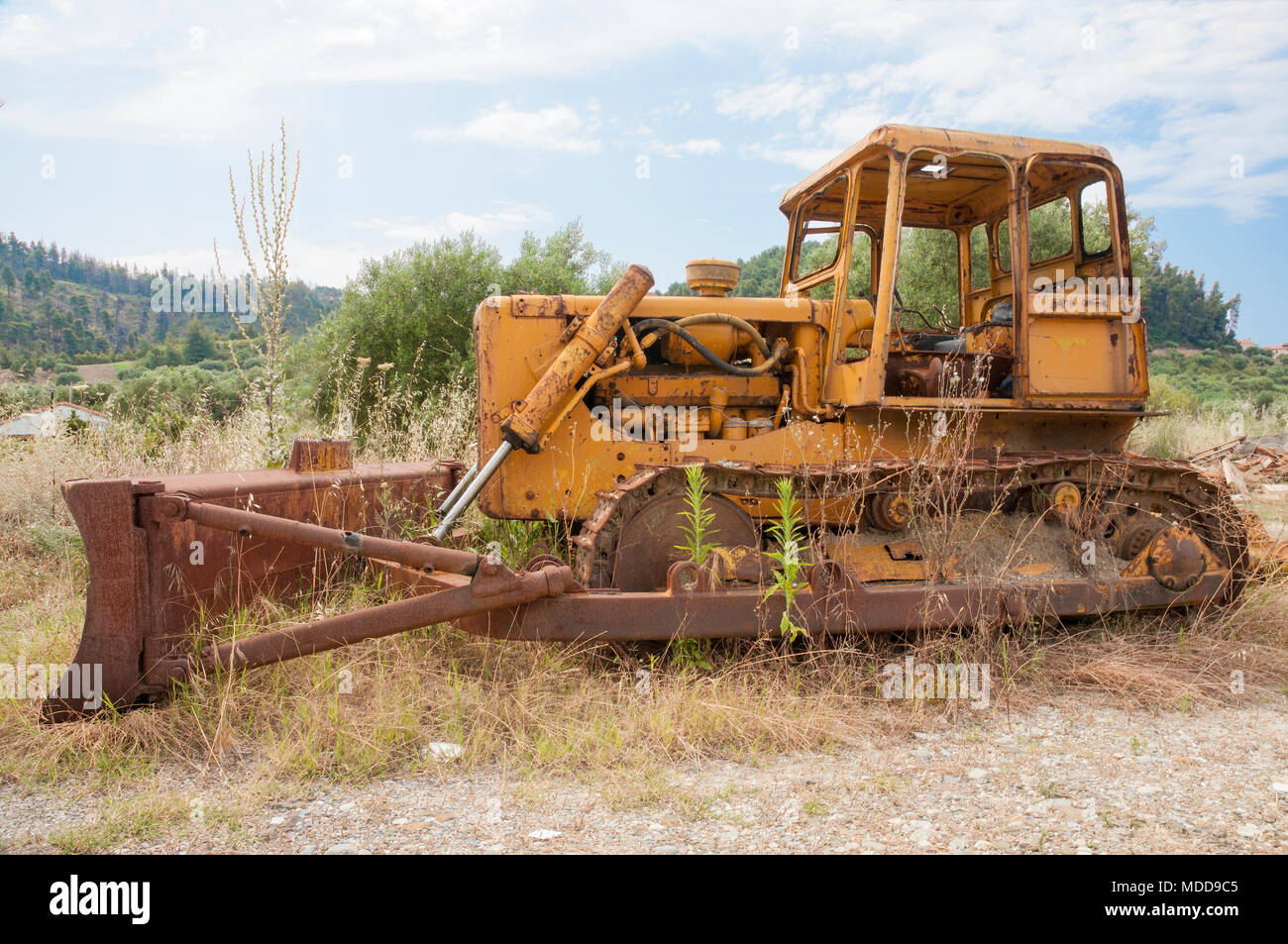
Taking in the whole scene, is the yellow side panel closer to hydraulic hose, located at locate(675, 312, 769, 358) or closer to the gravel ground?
hydraulic hose, located at locate(675, 312, 769, 358)

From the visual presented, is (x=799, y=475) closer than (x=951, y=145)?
Yes

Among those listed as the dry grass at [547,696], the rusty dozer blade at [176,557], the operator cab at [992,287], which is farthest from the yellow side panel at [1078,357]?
the rusty dozer blade at [176,557]

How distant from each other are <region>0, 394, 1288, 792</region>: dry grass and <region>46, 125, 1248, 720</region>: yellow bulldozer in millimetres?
207

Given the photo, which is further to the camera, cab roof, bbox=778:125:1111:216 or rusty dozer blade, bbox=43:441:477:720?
cab roof, bbox=778:125:1111:216

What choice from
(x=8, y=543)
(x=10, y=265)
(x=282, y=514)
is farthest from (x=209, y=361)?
(x=282, y=514)

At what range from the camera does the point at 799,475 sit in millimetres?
4328

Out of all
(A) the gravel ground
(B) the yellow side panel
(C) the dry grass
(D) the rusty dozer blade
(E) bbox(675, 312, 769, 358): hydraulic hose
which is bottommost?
(A) the gravel ground

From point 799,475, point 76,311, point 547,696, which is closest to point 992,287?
point 799,475

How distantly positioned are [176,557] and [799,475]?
292 cm

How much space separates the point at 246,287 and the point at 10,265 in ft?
185

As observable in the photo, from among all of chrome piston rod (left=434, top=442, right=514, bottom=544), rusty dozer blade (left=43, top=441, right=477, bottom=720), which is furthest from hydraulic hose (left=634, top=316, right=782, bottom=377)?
rusty dozer blade (left=43, top=441, right=477, bottom=720)

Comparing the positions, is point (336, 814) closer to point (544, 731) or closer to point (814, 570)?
point (544, 731)

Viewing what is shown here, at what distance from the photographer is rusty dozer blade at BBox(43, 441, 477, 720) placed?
3.25 meters

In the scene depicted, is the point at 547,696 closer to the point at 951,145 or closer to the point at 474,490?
the point at 474,490
